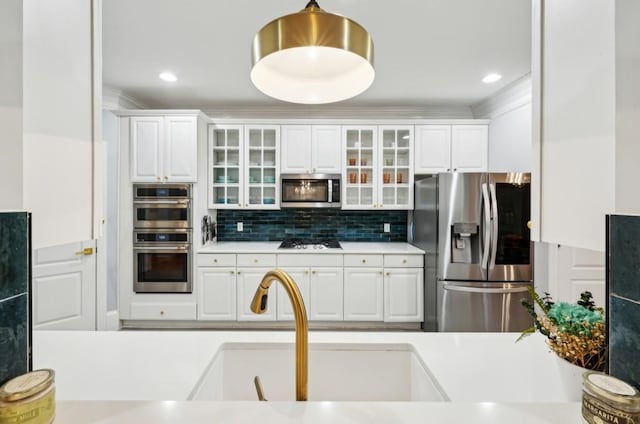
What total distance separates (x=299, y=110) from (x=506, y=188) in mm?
2440

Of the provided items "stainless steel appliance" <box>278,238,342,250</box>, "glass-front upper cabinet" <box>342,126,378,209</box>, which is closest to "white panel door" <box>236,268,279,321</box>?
"stainless steel appliance" <box>278,238,342,250</box>

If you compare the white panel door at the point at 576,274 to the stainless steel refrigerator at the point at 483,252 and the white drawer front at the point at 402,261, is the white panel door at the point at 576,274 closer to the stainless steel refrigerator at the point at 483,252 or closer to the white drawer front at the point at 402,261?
the stainless steel refrigerator at the point at 483,252

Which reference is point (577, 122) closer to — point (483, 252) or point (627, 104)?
point (627, 104)

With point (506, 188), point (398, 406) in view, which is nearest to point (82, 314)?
point (398, 406)

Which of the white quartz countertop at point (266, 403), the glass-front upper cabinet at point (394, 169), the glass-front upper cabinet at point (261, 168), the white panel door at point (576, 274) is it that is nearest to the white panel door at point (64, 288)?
the glass-front upper cabinet at point (261, 168)

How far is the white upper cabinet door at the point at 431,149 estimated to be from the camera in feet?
11.7

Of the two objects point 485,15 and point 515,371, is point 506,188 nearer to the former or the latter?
point 485,15

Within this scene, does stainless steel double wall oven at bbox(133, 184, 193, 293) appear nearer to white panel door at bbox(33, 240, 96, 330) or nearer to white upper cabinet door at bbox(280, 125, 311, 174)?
white panel door at bbox(33, 240, 96, 330)

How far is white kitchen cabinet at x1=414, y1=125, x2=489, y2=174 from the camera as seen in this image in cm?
355

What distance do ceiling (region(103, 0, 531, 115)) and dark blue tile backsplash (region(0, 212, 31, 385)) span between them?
5.95 feet

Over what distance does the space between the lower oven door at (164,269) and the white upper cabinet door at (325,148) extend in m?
1.70

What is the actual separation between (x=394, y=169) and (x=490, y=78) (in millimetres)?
1291

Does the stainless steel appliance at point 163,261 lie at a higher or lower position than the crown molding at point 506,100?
lower

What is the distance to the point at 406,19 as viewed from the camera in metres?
2.07
